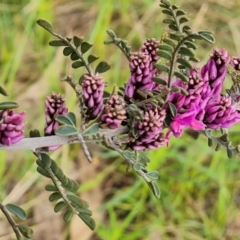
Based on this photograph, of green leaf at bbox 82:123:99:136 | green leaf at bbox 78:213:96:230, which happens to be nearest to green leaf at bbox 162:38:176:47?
green leaf at bbox 82:123:99:136

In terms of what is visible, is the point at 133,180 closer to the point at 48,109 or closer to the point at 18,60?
the point at 18,60

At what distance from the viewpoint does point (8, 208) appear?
0.58 metres

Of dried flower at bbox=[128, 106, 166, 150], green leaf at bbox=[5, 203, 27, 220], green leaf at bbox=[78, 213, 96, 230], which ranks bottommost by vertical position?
green leaf at bbox=[5, 203, 27, 220]

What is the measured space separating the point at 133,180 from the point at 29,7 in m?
0.57

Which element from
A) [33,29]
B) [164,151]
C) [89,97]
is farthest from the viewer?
[33,29]

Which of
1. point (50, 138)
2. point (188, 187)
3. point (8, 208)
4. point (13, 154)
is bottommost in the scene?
point (13, 154)

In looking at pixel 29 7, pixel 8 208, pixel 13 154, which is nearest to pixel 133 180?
pixel 13 154

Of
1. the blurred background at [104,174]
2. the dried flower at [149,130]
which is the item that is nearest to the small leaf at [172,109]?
the dried flower at [149,130]

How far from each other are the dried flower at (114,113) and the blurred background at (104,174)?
82 cm

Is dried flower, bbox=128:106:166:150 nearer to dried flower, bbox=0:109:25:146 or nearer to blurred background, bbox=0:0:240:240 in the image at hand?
dried flower, bbox=0:109:25:146

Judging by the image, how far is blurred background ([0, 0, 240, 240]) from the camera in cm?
139

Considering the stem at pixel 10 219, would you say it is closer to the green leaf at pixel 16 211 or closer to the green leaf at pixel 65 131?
the green leaf at pixel 16 211

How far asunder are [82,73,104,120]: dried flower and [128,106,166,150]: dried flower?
0.14 feet

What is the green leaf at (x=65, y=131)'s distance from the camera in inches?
Answer: 19.5
